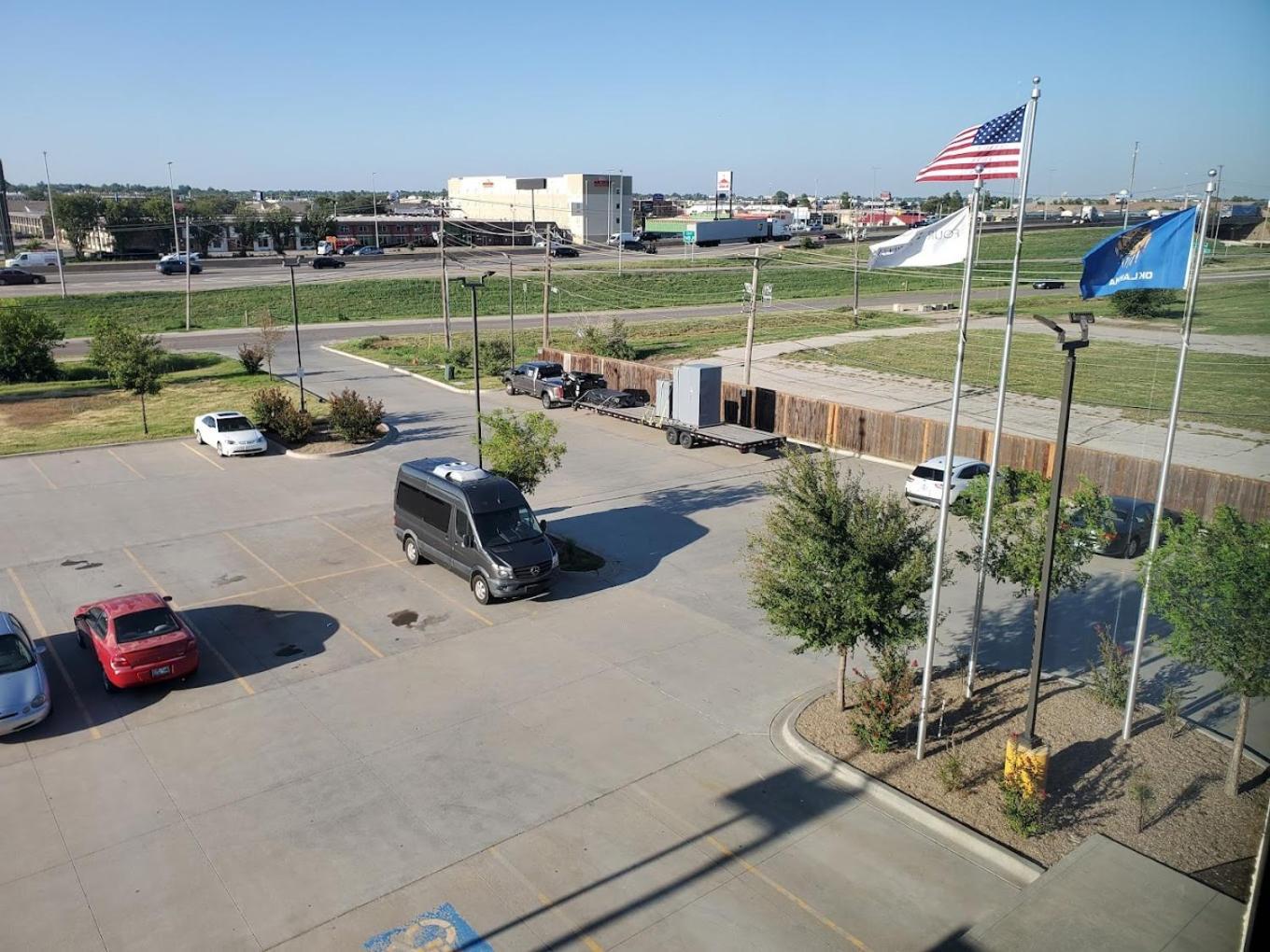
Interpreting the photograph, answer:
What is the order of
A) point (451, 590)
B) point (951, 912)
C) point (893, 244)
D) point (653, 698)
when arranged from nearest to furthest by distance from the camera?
point (951, 912) < point (893, 244) < point (653, 698) < point (451, 590)

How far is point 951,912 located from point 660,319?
60.1m

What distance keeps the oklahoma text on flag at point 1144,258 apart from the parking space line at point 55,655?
15.3 meters

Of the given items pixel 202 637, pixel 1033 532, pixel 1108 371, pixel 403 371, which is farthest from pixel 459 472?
pixel 1108 371

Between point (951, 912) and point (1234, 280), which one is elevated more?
point (1234, 280)

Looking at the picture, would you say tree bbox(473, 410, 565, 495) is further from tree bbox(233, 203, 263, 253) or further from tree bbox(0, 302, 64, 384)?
tree bbox(233, 203, 263, 253)

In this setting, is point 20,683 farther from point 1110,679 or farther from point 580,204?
point 580,204

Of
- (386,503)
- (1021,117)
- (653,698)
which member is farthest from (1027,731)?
(386,503)

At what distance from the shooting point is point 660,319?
223ft

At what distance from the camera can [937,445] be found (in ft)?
94.9

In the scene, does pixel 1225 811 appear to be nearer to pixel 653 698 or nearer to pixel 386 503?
pixel 653 698

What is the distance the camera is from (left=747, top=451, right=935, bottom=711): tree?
13.1 metres

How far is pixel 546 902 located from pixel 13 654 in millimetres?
9840

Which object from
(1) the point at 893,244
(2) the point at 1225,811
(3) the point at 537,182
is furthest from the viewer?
(3) the point at 537,182

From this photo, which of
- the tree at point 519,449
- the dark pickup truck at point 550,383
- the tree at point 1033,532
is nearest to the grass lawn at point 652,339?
the dark pickup truck at point 550,383
